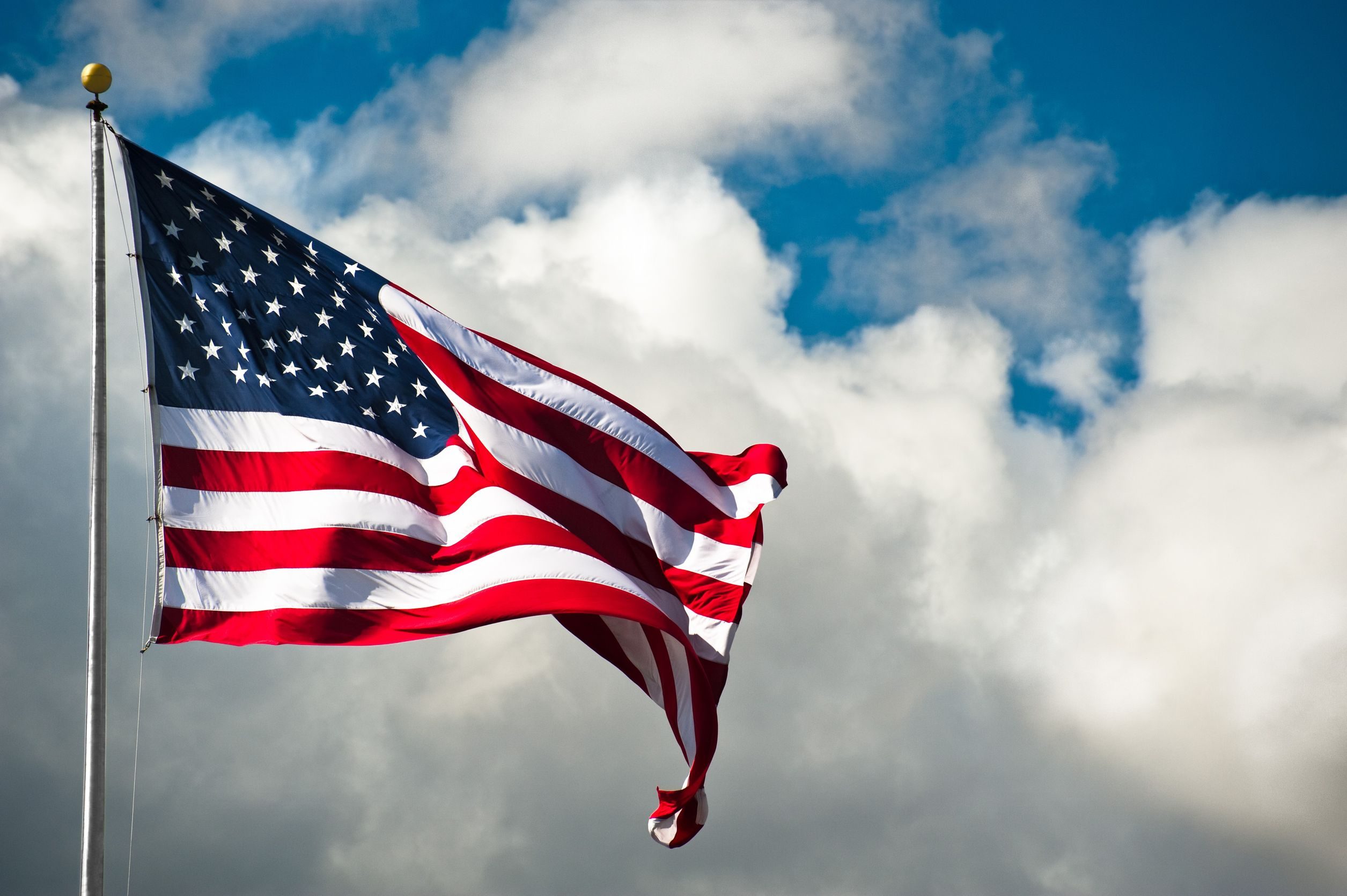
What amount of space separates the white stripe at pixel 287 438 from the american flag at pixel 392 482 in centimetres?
4

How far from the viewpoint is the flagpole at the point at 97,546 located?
21.1 metres

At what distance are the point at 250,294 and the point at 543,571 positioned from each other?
7.58 m

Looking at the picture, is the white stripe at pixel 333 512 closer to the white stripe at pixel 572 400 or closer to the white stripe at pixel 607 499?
the white stripe at pixel 607 499

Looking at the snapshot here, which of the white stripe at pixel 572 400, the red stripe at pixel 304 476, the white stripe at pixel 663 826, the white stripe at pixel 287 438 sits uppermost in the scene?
the white stripe at pixel 572 400

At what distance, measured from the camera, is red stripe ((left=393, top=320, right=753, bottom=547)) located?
28203mm

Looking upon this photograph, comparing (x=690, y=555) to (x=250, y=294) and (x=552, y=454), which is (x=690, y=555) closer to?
(x=552, y=454)

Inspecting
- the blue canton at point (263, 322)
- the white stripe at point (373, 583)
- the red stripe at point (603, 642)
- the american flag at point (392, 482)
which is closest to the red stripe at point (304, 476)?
the american flag at point (392, 482)

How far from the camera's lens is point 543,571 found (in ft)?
84.2

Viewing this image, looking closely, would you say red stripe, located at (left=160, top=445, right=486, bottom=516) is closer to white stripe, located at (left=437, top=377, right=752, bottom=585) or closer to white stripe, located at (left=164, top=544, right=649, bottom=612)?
white stripe, located at (left=437, top=377, right=752, bottom=585)

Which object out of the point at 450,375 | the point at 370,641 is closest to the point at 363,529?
the point at 370,641

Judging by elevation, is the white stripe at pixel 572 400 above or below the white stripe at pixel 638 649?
above

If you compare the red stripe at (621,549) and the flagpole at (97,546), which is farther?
the red stripe at (621,549)

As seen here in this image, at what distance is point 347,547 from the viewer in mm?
25266

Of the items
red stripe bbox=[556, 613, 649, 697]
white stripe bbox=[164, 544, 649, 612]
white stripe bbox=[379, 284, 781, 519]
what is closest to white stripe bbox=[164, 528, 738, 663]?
white stripe bbox=[164, 544, 649, 612]
